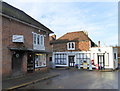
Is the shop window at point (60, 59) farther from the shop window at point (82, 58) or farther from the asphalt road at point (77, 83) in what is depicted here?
the asphalt road at point (77, 83)

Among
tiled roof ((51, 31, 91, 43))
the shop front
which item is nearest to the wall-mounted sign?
the shop front

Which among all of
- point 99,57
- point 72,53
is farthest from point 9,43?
point 99,57

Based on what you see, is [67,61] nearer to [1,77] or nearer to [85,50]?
[85,50]

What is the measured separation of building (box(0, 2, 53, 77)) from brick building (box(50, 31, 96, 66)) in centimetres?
674

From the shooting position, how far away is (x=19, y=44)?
11547mm

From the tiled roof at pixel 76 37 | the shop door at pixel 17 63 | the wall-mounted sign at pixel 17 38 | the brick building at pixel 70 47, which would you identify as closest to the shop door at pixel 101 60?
the brick building at pixel 70 47

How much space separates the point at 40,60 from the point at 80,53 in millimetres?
8259

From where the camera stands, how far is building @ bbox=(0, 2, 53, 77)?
10.1 meters

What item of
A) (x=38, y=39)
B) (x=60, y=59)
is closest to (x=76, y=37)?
(x=60, y=59)

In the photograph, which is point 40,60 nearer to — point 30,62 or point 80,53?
point 30,62

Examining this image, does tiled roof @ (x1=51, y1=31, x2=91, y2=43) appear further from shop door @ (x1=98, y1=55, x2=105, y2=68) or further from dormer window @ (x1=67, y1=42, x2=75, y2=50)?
shop door @ (x1=98, y1=55, x2=105, y2=68)

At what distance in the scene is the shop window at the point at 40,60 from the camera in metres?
14.1

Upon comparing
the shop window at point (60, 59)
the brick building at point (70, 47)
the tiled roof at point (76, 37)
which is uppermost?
the tiled roof at point (76, 37)

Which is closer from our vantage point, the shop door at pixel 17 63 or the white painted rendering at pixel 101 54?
the shop door at pixel 17 63
